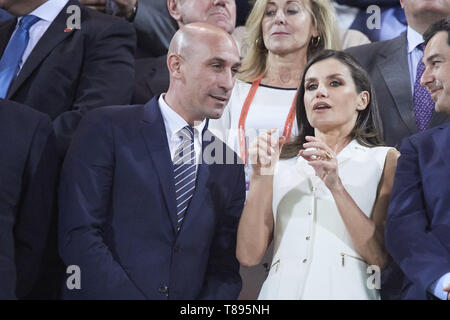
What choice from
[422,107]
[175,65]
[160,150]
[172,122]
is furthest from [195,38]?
[422,107]

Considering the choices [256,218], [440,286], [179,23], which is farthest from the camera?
[179,23]

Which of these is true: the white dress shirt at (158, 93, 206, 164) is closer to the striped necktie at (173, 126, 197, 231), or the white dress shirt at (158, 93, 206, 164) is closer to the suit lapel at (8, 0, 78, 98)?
the striped necktie at (173, 126, 197, 231)

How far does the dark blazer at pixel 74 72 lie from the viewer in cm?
218

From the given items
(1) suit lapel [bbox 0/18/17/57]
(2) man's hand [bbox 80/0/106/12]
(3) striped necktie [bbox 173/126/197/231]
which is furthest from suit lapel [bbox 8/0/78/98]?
(3) striped necktie [bbox 173/126/197/231]

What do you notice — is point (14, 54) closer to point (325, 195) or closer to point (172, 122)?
point (172, 122)

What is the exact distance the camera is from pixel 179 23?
2572 millimetres

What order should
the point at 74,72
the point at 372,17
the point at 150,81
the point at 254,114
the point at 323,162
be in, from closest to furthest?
1. the point at 323,162
2. the point at 74,72
3. the point at 254,114
4. the point at 150,81
5. the point at 372,17

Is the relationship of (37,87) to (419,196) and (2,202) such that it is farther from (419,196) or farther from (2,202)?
(419,196)

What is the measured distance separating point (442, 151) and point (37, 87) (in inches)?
43.6

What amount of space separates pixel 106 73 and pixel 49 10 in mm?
273

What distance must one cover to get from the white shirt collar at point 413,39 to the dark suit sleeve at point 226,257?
0.74 meters

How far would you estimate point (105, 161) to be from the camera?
6.38ft

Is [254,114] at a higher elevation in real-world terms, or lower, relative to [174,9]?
lower

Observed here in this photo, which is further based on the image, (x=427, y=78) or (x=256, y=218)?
(x=427, y=78)
